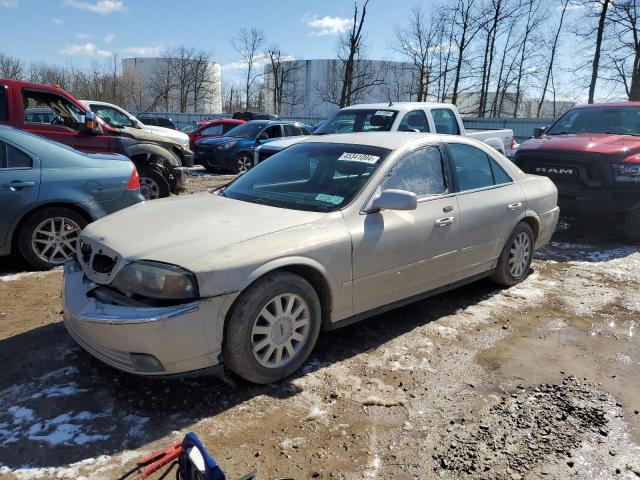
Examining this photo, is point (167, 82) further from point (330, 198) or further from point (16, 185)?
point (330, 198)

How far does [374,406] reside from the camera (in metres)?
3.09

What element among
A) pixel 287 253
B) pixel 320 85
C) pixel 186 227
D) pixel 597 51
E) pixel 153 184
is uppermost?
pixel 320 85

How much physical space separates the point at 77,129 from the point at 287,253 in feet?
20.7

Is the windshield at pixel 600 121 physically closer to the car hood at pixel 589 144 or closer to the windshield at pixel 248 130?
the car hood at pixel 589 144

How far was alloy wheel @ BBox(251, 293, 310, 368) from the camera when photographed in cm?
311

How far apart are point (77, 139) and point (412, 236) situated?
6.19m

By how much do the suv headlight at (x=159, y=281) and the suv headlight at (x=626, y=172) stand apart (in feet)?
21.0

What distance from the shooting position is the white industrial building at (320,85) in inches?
2329

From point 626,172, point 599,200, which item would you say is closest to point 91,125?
point 599,200

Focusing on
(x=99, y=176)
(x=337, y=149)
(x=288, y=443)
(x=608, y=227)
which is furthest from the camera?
(x=608, y=227)

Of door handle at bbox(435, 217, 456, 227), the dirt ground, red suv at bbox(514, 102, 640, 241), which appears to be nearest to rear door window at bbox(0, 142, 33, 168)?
the dirt ground

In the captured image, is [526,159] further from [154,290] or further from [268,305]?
[154,290]

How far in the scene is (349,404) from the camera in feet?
10.2

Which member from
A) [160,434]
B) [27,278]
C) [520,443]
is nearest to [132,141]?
[27,278]
